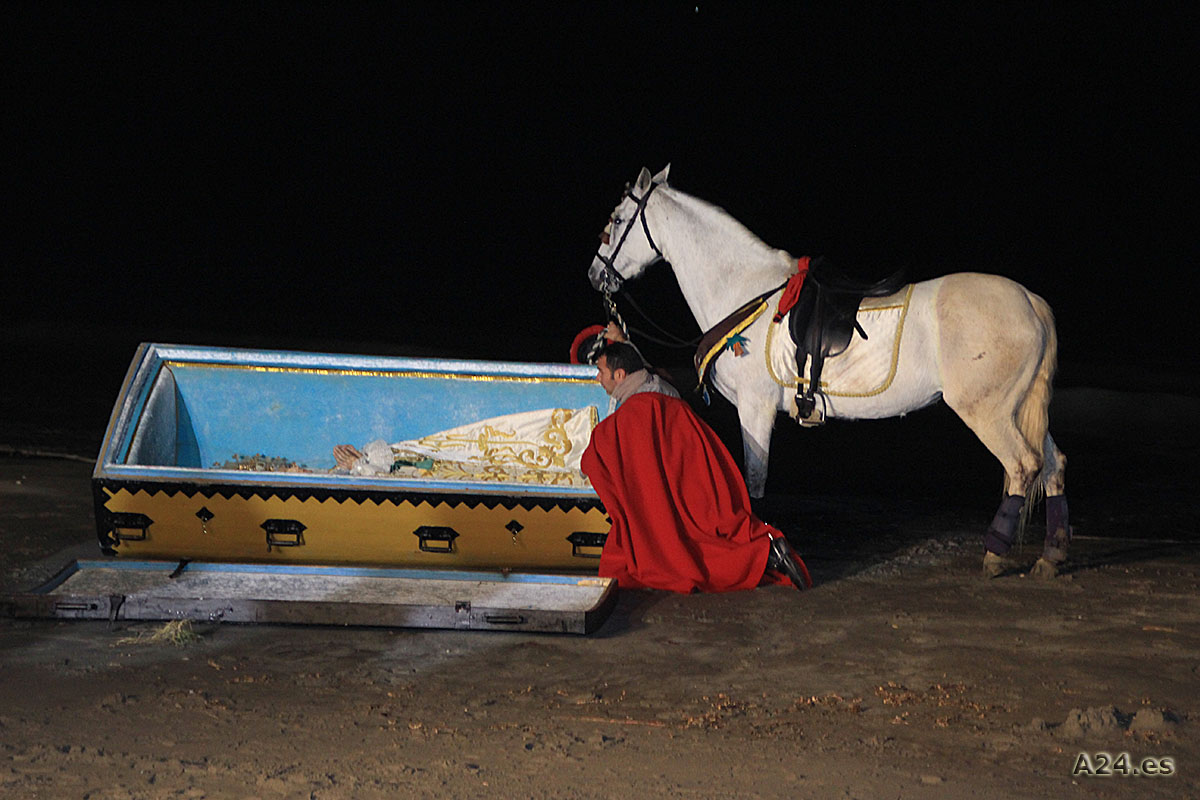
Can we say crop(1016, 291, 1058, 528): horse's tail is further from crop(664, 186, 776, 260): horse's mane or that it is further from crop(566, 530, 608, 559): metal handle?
crop(566, 530, 608, 559): metal handle

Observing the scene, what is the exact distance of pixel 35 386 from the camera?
11.4 m

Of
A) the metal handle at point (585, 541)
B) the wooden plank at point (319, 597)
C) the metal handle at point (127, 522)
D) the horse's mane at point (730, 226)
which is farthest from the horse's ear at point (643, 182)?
the metal handle at point (127, 522)

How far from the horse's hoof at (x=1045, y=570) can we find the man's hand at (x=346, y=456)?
3214 millimetres

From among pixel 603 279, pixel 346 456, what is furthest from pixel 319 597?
pixel 603 279

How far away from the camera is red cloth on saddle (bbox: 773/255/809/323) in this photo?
547cm

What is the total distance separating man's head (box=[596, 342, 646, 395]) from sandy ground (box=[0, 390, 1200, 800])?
1051 mm

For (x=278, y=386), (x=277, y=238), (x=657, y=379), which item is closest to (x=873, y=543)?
(x=657, y=379)

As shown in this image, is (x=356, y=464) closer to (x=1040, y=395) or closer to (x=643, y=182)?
(x=643, y=182)

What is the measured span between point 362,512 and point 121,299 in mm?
11797

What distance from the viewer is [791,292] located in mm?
5484

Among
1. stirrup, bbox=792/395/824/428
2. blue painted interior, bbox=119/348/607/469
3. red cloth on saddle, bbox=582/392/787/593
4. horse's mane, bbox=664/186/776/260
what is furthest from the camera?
blue painted interior, bbox=119/348/607/469

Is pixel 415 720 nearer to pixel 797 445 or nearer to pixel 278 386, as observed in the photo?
pixel 278 386

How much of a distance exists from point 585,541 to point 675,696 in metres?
1.40

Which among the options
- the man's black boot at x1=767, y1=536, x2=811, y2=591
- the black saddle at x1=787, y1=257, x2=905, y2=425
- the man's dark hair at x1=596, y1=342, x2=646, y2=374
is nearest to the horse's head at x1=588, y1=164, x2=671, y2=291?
the man's dark hair at x1=596, y1=342, x2=646, y2=374
